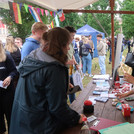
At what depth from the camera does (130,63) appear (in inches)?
76.5

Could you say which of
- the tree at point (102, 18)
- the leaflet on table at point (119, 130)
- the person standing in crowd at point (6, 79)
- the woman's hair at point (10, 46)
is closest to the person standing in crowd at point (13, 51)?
the woman's hair at point (10, 46)

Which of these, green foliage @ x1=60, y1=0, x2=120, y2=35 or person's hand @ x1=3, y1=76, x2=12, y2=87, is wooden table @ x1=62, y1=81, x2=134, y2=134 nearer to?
person's hand @ x1=3, y1=76, x2=12, y2=87

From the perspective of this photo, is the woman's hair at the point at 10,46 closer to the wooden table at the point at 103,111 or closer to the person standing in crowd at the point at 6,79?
the person standing in crowd at the point at 6,79

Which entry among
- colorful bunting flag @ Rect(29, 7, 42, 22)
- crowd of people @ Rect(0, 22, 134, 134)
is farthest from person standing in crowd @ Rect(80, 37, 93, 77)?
crowd of people @ Rect(0, 22, 134, 134)

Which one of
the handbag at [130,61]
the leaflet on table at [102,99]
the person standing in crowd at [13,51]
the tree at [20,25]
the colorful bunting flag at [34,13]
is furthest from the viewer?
the tree at [20,25]

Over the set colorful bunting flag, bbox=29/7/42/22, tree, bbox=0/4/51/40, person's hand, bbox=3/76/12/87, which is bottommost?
person's hand, bbox=3/76/12/87

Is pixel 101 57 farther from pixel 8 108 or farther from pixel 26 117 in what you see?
pixel 26 117

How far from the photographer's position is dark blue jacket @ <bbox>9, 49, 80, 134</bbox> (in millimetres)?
955

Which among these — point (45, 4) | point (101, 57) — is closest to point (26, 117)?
point (45, 4)

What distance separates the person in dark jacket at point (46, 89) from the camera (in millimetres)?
957

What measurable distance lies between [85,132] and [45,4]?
286 cm

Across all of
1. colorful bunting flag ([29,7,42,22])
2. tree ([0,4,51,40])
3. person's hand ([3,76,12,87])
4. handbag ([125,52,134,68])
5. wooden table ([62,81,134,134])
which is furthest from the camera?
tree ([0,4,51,40])

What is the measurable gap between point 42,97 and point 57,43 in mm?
379

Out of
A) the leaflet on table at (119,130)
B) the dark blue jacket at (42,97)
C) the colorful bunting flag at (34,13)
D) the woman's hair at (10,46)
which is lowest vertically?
the leaflet on table at (119,130)
